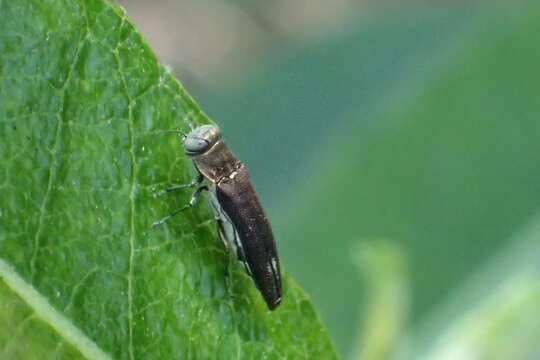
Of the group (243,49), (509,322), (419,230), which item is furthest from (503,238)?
(243,49)

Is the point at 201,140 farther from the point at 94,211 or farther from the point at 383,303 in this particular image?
the point at 94,211

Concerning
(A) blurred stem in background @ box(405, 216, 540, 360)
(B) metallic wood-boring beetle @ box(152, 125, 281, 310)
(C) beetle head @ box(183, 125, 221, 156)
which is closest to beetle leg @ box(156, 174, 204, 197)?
(B) metallic wood-boring beetle @ box(152, 125, 281, 310)

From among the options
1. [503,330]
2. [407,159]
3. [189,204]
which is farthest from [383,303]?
[407,159]

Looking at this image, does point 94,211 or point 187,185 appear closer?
point 94,211

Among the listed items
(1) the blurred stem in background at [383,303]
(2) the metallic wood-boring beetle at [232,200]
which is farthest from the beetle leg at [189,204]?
(1) the blurred stem in background at [383,303]

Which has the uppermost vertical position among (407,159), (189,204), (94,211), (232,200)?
(94,211)

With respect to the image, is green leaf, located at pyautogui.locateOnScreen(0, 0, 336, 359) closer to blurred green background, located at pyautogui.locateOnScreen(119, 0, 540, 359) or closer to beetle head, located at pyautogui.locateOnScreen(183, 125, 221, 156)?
beetle head, located at pyautogui.locateOnScreen(183, 125, 221, 156)
